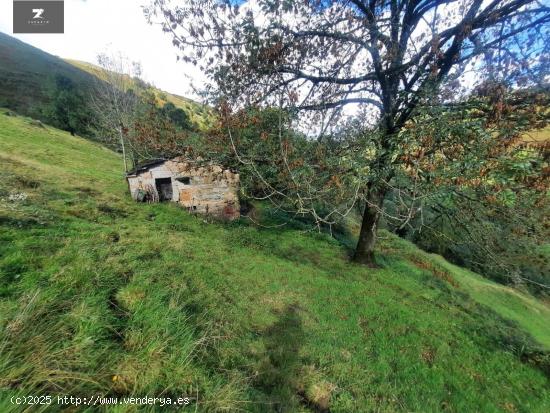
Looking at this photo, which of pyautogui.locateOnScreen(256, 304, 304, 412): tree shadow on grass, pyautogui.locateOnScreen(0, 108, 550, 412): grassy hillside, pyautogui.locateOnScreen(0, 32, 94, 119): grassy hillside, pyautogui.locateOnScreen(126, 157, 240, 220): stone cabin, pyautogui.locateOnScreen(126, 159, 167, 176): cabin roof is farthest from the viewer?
pyautogui.locateOnScreen(0, 32, 94, 119): grassy hillside

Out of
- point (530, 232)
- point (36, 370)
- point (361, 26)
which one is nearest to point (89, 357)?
point (36, 370)

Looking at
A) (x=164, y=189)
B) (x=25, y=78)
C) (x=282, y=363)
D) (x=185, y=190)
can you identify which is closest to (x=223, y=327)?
(x=282, y=363)

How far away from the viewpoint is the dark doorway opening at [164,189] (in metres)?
16.4

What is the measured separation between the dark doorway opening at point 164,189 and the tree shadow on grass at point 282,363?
12894mm

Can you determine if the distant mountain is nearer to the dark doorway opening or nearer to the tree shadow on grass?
the dark doorway opening

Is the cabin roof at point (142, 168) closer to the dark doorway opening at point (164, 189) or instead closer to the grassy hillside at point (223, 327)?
the dark doorway opening at point (164, 189)

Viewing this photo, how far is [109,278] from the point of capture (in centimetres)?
468

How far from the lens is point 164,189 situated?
54.3 feet

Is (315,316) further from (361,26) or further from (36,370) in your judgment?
(361,26)

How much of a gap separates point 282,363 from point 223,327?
1381mm

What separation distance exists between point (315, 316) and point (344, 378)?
217 cm

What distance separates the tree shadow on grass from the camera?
12.8ft

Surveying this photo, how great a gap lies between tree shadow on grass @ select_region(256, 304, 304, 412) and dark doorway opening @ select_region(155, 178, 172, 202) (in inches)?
508

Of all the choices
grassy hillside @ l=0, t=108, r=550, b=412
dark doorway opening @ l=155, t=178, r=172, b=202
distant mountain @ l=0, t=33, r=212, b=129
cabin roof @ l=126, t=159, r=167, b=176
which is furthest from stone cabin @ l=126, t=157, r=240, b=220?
distant mountain @ l=0, t=33, r=212, b=129
